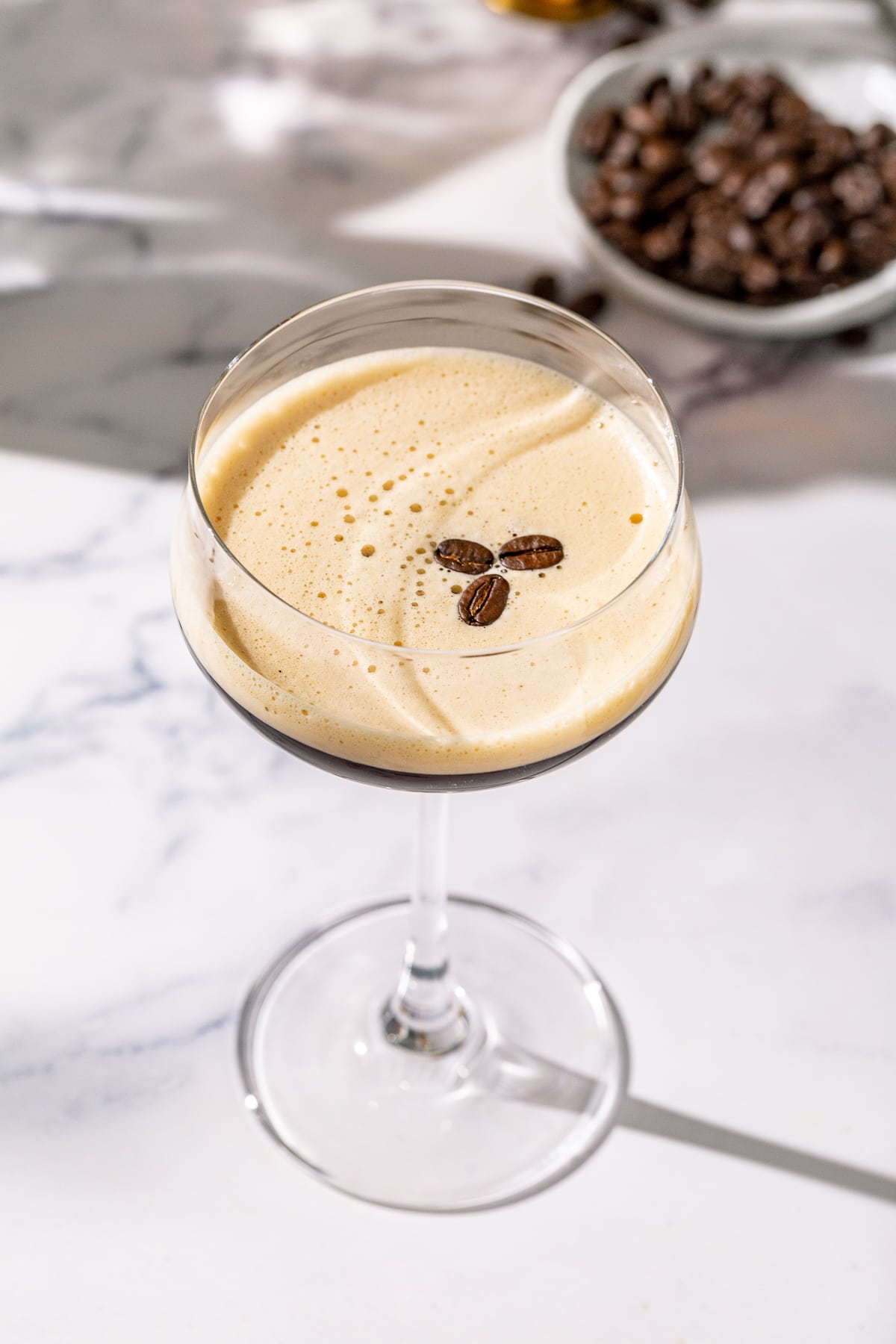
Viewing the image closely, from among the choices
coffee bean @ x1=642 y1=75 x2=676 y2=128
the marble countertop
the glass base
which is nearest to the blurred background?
the marble countertop

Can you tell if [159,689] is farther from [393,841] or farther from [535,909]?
[535,909]

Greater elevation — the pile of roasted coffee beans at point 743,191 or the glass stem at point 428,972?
the pile of roasted coffee beans at point 743,191

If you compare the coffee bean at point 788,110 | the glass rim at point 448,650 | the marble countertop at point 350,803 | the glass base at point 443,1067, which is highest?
the glass rim at point 448,650

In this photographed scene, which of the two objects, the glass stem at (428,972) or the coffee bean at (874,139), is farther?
the coffee bean at (874,139)

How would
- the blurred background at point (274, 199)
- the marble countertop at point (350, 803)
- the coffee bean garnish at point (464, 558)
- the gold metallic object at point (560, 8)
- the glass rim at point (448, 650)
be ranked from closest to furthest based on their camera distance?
the glass rim at point (448, 650) → the coffee bean garnish at point (464, 558) → the marble countertop at point (350, 803) → the blurred background at point (274, 199) → the gold metallic object at point (560, 8)

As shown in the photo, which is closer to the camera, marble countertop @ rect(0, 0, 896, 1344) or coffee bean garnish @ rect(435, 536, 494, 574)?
coffee bean garnish @ rect(435, 536, 494, 574)

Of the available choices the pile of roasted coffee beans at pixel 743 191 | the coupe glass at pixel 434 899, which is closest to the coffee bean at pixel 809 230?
the pile of roasted coffee beans at pixel 743 191

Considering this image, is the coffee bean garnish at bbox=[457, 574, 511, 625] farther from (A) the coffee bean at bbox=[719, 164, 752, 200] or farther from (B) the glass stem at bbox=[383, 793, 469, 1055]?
(A) the coffee bean at bbox=[719, 164, 752, 200]

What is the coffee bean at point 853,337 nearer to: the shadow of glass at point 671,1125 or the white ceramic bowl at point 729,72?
the white ceramic bowl at point 729,72
